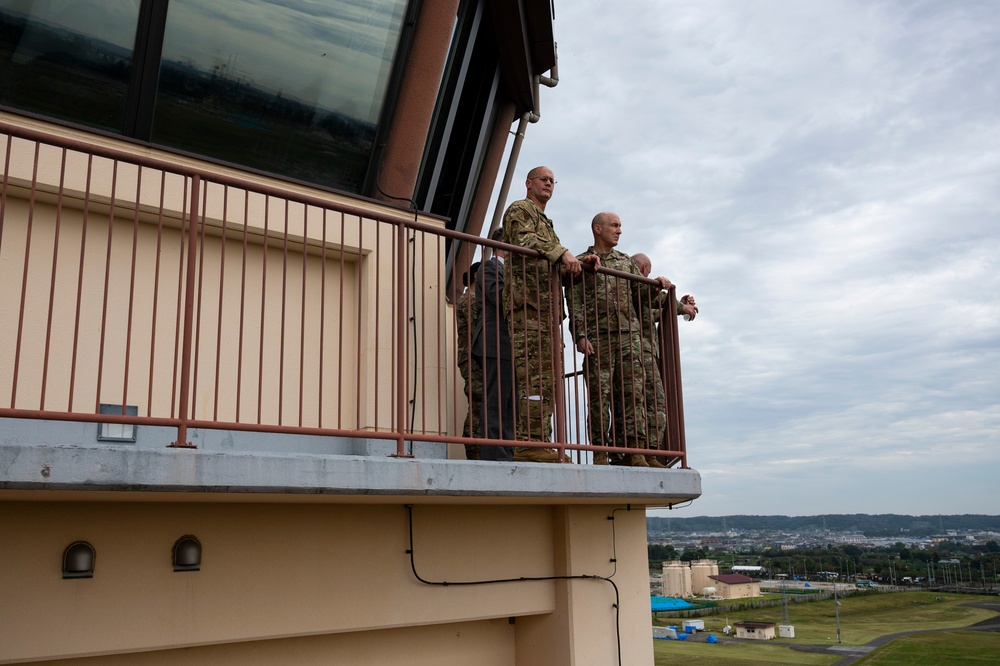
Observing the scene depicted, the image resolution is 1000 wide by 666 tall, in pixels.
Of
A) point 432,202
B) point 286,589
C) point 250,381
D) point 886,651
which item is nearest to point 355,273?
point 250,381

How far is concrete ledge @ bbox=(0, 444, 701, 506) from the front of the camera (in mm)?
3584

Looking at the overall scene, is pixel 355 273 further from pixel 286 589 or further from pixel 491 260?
pixel 286 589

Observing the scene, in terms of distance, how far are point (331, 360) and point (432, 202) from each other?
2680mm

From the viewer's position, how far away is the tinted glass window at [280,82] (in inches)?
A: 243

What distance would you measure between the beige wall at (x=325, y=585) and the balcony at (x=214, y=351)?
47cm

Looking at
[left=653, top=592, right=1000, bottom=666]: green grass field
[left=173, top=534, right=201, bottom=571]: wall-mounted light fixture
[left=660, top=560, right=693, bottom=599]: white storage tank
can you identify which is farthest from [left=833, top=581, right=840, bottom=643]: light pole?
[left=173, top=534, right=201, bottom=571]: wall-mounted light fixture

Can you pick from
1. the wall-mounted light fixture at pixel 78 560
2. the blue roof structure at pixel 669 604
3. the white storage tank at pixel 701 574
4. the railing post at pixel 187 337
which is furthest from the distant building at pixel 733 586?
the railing post at pixel 187 337

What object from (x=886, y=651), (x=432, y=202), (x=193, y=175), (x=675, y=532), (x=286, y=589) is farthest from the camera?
(x=675, y=532)

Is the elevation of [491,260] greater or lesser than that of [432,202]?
lesser

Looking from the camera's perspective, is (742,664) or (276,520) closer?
(276,520)

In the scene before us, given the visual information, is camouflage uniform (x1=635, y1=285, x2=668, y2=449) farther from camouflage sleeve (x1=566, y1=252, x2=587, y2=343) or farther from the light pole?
the light pole

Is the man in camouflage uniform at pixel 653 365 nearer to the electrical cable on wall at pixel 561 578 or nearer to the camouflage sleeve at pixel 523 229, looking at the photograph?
the electrical cable on wall at pixel 561 578

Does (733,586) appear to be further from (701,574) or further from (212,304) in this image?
(212,304)

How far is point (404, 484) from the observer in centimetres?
463
